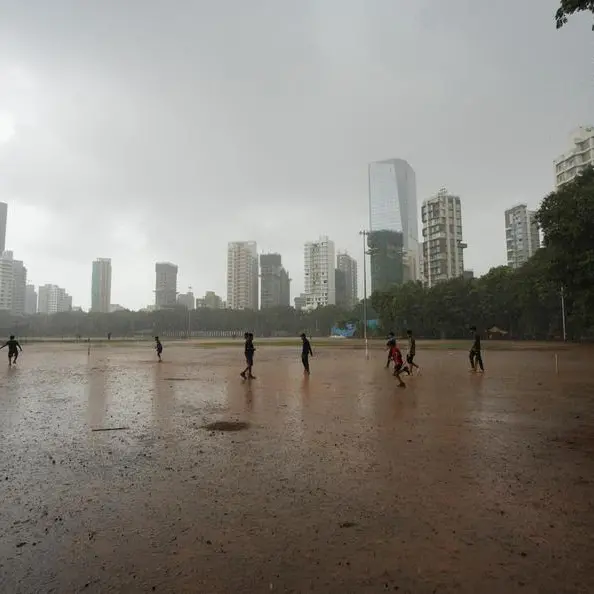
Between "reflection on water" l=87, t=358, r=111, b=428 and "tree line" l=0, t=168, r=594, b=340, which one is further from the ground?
"tree line" l=0, t=168, r=594, b=340

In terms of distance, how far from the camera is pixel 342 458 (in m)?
6.07

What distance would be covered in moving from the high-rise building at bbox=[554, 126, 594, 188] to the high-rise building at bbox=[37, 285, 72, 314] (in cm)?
18636

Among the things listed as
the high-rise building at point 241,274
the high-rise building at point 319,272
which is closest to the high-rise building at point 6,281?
the high-rise building at point 241,274

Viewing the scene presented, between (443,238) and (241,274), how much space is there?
72.1m

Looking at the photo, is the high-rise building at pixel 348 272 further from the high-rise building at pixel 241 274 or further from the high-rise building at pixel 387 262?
the high-rise building at pixel 387 262

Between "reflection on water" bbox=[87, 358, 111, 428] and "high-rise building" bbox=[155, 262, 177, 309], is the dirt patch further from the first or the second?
"high-rise building" bbox=[155, 262, 177, 309]

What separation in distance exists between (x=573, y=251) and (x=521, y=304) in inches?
1265

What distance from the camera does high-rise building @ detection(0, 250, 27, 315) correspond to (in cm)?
14188

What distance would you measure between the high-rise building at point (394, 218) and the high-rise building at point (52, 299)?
140376mm

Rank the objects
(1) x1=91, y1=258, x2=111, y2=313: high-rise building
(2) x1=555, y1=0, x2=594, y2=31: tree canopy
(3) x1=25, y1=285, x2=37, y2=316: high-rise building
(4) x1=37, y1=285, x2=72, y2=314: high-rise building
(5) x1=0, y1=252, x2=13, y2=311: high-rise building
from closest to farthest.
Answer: (2) x1=555, y1=0, x2=594, y2=31: tree canopy < (5) x1=0, y1=252, x2=13, y2=311: high-rise building < (1) x1=91, y1=258, x2=111, y2=313: high-rise building < (3) x1=25, y1=285, x2=37, y2=316: high-rise building < (4) x1=37, y1=285, x2=72, y2=314: high-rise building

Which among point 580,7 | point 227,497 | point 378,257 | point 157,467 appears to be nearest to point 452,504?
point 227,497

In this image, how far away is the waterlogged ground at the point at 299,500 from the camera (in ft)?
10.5

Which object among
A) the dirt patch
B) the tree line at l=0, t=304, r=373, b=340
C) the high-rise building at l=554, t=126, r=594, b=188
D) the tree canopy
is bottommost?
the dirt patch

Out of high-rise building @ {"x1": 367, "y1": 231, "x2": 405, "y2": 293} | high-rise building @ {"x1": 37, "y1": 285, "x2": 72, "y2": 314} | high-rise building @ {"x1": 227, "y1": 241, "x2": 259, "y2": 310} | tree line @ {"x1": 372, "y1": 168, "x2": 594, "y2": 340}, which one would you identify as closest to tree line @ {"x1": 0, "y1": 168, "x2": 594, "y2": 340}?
tree line @ {"x1": 372, "y1": 168, "x2": 594, "y2": 340}
